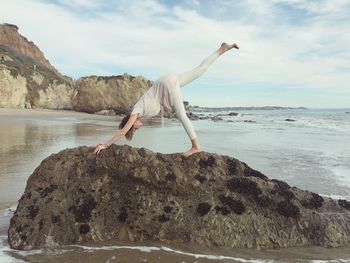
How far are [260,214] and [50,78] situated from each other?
63512 mm

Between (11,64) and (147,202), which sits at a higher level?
(11,64)

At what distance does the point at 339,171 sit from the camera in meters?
13.3

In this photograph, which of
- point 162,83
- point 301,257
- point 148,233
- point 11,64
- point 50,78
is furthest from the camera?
point 50,78

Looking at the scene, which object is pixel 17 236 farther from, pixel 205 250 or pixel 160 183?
pixel 205 250

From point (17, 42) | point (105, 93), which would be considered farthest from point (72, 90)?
point (17, 42)

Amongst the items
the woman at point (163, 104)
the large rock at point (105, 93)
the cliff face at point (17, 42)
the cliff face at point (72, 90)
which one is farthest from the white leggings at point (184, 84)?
the cliff face at point (17, 42)

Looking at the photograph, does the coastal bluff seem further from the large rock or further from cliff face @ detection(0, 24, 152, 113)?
the large rock

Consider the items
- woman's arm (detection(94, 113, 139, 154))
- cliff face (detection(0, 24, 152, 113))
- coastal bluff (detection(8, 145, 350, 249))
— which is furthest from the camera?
cliff face (detection(0, 24, 152, 113))

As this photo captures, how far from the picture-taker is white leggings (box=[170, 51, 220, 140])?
6.66 meters

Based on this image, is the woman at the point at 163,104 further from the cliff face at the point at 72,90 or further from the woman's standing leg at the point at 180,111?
the cliff face at the point at 72,90

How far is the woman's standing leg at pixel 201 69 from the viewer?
22.4 ft

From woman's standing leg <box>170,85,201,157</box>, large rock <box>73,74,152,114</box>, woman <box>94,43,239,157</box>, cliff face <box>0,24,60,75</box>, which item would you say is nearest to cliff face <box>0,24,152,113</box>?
large rock <box>73,74,152,114</box>

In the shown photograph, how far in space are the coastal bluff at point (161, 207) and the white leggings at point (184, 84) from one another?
0.56 metres

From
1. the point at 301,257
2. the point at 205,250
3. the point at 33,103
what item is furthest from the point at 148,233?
the point at 33,103
